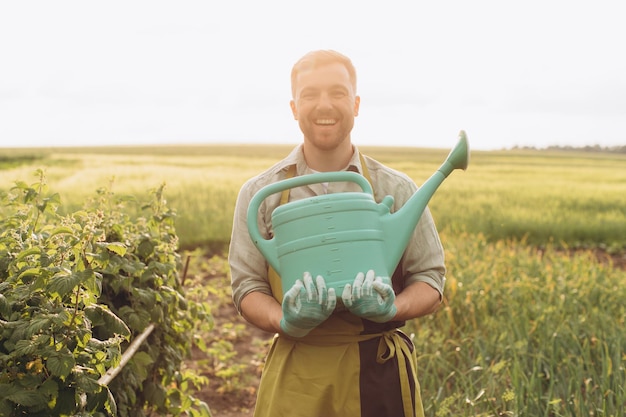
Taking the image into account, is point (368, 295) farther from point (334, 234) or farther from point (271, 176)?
point (271, 176)

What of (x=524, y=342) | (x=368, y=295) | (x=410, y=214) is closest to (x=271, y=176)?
(x=410, y=214)

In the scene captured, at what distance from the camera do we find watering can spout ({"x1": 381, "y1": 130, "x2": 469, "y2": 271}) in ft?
5.32

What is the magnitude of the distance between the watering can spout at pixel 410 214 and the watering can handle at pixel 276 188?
9 centimetres

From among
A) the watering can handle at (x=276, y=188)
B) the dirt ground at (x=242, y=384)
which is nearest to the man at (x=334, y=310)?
the watering can handle at (x=276, y=188)

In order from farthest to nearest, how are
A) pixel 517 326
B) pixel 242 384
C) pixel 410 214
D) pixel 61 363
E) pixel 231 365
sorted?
pixel 231 365
pixel 242 384
pixel 517 326
pixel 410 214
pixel 61 363

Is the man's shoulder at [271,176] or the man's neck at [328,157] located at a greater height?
the man's neck at [328,157]

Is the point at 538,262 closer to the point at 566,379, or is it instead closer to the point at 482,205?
the point at 566,379

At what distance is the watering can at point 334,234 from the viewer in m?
1.52

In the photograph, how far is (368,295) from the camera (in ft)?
4.76

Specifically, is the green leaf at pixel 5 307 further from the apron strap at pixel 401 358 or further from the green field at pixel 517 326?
the green field at pixel 517 326

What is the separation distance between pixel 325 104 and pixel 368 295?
0.52 m

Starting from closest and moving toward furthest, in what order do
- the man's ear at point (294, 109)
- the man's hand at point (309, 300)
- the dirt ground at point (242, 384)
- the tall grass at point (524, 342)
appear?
the man's hand at point (309, 300) < the man's ear at point (294, 109) < the tall grass at point (524, 342) < the dirt ground at point (242, 384)

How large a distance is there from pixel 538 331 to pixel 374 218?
2.34 metres

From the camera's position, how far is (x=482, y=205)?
10398mm
